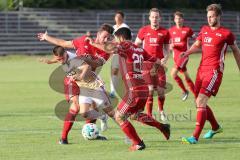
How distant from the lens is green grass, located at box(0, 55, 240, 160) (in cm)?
1031

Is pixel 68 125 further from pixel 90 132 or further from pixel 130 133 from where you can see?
pixel 130 133

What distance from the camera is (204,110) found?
11453 mm

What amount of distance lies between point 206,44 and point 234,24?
136ft

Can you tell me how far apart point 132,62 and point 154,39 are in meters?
5.79

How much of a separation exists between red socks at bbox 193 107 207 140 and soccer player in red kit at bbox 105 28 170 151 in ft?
3.35

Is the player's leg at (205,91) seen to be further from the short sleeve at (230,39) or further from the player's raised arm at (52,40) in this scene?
the player's raised arm at (52,40)

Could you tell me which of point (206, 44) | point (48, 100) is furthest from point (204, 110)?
point (48, 100)

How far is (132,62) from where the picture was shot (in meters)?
10.7

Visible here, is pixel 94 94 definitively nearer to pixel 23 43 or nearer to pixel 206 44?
pixel 206 44

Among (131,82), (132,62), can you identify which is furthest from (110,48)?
(131,82)

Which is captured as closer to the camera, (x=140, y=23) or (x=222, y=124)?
(x=222, y=124)

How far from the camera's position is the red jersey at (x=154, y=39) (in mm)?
16375

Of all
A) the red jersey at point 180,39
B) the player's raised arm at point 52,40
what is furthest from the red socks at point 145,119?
the red jersey at point 180,39

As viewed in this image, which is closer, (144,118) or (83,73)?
(144,118)
